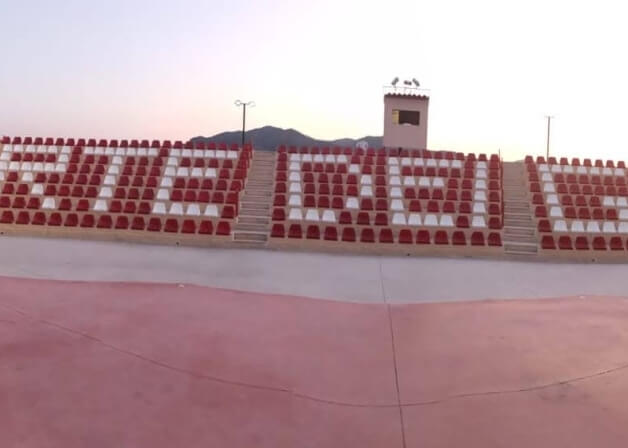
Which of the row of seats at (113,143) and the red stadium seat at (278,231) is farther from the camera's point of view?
the row of seats at (113,143)

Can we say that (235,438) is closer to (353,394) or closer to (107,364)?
(353,394)

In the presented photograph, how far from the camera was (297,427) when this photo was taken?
362 cm

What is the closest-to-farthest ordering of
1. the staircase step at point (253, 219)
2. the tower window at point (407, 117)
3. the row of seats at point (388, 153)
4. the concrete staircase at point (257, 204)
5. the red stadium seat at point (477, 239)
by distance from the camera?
the red stadium seat at point (477, 239) → the concrete staircase at point (257, 204) → the staircase step at point (253, 219) → the row of seats at point (388, 153) → the tower window at point (407, 117)

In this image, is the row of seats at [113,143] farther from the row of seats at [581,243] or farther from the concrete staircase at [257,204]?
the row of seats at [581,243]

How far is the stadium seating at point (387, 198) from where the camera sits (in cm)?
1306

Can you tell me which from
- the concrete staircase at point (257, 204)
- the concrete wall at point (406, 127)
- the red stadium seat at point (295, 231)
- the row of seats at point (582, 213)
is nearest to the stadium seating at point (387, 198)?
the red stadium seat at point (295, 231)

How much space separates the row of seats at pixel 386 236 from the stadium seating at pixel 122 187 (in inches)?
66.3

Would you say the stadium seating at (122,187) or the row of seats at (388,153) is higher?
the row of seats at (388,153)

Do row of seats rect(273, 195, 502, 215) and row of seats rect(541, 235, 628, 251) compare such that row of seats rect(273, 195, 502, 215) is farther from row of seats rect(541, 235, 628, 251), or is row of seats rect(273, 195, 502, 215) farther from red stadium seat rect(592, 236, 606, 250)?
red stadium seat rect(592, 236, 606, 250)

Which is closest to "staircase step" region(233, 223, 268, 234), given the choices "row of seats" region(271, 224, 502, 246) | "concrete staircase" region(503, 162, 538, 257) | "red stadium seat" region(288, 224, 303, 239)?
"row of seats" region(271, 224, 502, 246)

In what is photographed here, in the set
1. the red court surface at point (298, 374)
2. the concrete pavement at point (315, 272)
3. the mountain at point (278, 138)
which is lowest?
the red court surface at point (298, 374)

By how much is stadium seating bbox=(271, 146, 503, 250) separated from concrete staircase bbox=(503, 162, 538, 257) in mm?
440

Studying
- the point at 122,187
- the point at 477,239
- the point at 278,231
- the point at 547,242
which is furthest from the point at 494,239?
the point at 122,187

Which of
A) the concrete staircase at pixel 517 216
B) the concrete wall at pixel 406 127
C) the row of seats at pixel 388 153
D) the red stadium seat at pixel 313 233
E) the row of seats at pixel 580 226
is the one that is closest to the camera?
the red stadium seat at pixel 313 233
